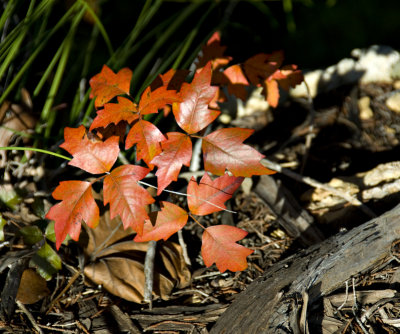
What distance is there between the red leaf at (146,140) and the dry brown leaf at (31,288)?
0.54 m

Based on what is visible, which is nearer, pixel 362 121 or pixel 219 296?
pixel 219 296

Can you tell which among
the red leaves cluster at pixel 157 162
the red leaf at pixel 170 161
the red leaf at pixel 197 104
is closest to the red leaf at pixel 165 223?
the red leaves cluster at pixel 157 162

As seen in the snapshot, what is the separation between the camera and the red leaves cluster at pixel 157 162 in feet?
2.80

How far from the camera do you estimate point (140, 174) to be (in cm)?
85

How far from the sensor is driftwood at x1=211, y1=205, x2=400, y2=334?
910 millimetres

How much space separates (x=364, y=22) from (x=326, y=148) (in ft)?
3.10

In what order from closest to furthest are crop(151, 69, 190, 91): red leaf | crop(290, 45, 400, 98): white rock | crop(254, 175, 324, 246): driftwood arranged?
crop(151, 69, 190, 91): red leaf
crop(254, 175, 324, 246): driftwood
crop(290, 45, 400, 98): white rock

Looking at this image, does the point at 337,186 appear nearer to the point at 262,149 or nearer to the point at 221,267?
the point at 262,149

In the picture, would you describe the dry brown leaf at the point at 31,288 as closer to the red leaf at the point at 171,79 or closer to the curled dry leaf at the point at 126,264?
the curled dry leaf at the point at 126,264

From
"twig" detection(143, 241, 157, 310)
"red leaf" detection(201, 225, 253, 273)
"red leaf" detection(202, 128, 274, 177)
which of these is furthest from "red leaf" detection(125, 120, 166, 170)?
"twig" detection(143, 241, 157, 310)

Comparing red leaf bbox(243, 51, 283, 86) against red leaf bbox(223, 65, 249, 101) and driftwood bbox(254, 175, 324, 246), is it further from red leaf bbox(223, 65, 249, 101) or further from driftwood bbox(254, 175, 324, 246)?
driftwood bbox(254, 175, 324, 246)

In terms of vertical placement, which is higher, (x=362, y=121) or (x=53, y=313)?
(x=53, y=313)

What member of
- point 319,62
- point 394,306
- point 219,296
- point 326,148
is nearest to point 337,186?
point 326,148

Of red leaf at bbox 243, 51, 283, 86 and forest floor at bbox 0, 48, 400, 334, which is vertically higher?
red leaf at bbox 243, 51, 283, 86
